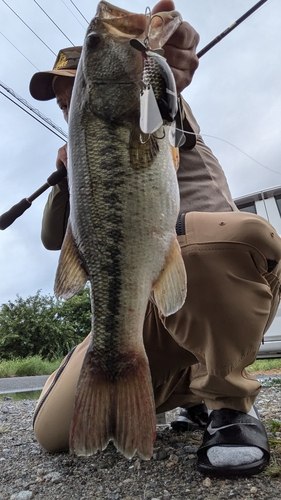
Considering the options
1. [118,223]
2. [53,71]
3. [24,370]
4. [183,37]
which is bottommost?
[24,370]

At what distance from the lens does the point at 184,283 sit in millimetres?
1415

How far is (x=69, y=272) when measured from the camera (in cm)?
151

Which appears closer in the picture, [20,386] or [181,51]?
[181,51]

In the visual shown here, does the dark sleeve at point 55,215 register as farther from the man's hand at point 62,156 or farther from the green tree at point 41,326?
the green tree at point 41,326

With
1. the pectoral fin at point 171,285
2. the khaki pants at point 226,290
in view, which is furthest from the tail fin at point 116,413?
the khaki pants at point 226,290

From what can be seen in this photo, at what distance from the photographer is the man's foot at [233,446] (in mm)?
1699

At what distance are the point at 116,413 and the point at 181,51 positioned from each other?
154 cm

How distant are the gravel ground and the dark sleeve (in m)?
1.28

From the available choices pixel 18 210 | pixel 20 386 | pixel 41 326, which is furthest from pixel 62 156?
pixel 41 326

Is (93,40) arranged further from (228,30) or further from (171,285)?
(228,30)

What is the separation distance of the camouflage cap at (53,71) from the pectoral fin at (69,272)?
1.00m

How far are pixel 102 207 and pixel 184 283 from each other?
0.40 m

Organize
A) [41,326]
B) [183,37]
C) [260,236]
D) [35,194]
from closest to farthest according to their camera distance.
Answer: [260,236] < [183,37] < [35,194] < [41,326]

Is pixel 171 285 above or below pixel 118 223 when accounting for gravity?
below
